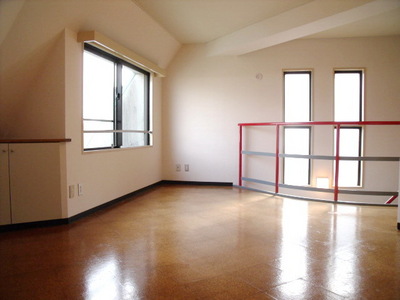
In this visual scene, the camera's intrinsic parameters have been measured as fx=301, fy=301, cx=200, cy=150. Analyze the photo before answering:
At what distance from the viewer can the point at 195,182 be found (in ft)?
18.5

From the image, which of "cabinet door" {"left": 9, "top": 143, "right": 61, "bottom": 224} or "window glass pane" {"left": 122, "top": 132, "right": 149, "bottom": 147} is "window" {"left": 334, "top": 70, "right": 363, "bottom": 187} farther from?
"cabinet door" {"left": 9, "top": 143, "right": 61, "bottom": 224}

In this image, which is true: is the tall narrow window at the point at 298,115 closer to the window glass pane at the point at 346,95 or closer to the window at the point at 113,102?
the window glass pane at the point at 346,95

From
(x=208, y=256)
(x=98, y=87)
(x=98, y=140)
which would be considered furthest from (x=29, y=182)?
(x=208, y=256)

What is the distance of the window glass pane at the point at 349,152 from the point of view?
538 cm

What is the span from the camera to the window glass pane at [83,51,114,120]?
3635mm

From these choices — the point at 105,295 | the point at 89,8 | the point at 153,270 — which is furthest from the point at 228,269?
the point at 89,8

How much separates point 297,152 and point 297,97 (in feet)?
3.28

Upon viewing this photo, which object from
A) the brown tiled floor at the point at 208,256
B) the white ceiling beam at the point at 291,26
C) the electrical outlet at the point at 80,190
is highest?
the white ceiling beam at the point at 291,26

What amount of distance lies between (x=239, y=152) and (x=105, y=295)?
3.89 meters

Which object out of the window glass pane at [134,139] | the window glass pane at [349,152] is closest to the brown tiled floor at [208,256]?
the window glass pane at [134,139]

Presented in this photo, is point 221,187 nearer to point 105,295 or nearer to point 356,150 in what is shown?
point 356,150

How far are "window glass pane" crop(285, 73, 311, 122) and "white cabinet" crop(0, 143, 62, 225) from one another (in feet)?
13.1

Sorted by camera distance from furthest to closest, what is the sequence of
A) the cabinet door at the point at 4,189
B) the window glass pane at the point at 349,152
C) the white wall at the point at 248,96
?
the window glass pane at the point at 349,152 < the white wall at the point at 248,96 < the cabinet door at the point at 4,189

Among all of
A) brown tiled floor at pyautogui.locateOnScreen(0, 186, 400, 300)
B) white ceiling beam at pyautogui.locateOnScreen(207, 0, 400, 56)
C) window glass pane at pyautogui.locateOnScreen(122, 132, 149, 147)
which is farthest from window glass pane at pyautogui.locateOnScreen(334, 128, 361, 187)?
window glass pane at pyautogui.locateOnScreen(122, 132, 149, 147)
